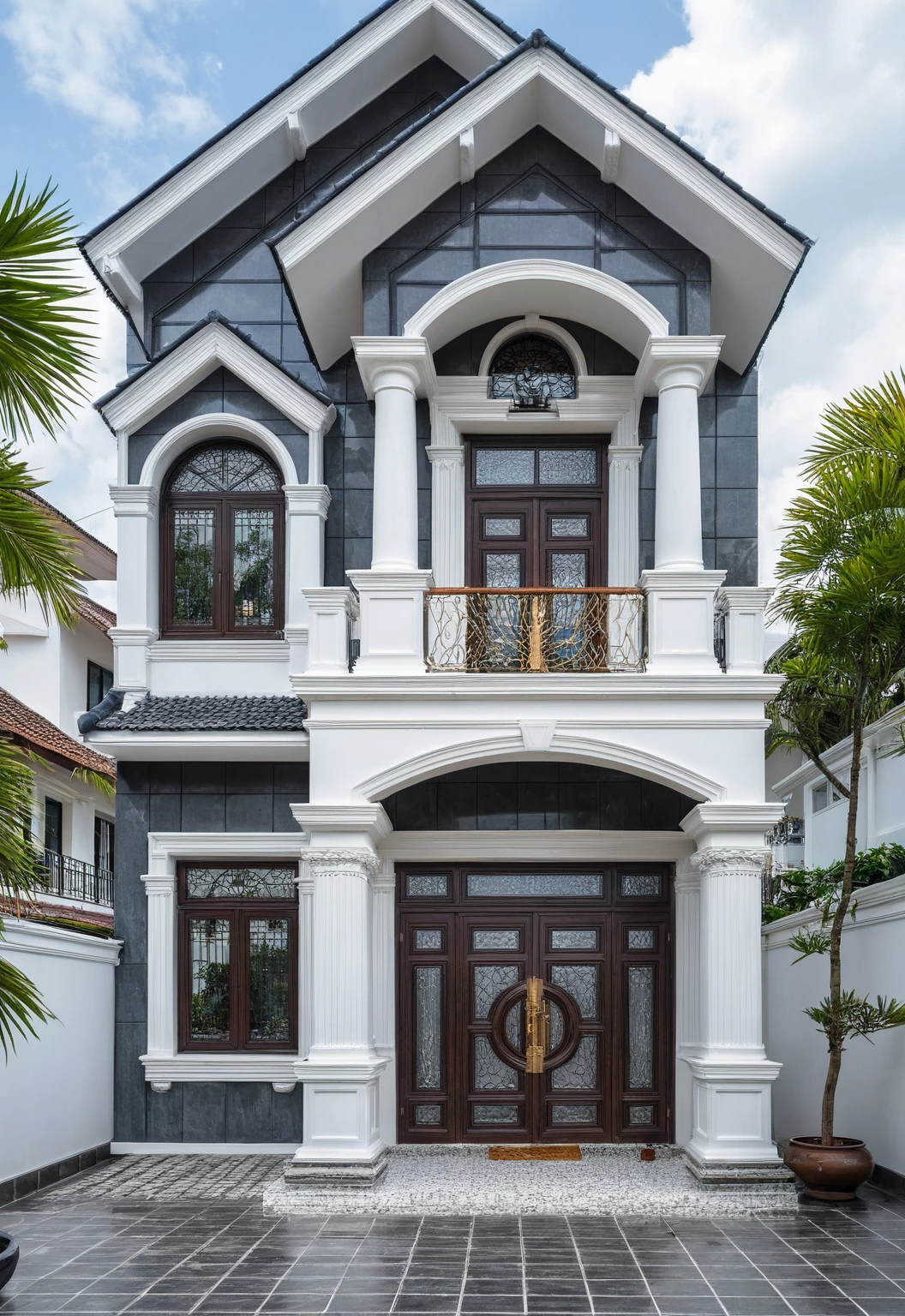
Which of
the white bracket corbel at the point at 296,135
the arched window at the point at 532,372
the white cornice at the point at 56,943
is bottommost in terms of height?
the white cornice at the point at 56,943

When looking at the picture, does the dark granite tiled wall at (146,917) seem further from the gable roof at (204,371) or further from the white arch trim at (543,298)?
the white arch trim at (543,298)

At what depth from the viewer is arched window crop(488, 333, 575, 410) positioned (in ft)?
39.8

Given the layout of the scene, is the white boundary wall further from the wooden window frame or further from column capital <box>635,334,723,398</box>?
the wooden window frame

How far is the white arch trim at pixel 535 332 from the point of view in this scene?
12047 mm

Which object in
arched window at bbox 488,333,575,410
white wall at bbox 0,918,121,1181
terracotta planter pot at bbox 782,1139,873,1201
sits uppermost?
arched window at bbox 488,333,575,410

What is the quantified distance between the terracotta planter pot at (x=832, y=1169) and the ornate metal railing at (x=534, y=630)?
377cm

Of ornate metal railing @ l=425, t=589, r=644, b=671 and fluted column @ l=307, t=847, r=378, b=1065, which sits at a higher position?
ornate metal railing @ l=425, t=589, r=644, b=671

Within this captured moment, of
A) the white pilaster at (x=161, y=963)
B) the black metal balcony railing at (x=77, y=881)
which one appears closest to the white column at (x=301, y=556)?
the white pilaster at (x=161, y=963)

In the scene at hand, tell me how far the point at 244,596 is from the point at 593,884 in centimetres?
401

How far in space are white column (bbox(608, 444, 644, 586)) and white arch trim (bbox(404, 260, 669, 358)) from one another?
36.1 inches

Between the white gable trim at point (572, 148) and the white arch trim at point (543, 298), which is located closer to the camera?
the white gable trim at point (572, 148)

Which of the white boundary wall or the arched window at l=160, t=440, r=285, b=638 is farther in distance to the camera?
the arched window at l=160, t=440, r=285, b=638

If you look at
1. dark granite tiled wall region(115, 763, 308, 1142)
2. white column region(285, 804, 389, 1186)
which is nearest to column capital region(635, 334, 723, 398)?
white column region(285, 804, 389, 1186)

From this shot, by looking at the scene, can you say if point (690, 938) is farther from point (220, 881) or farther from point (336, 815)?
point (220, 881)
